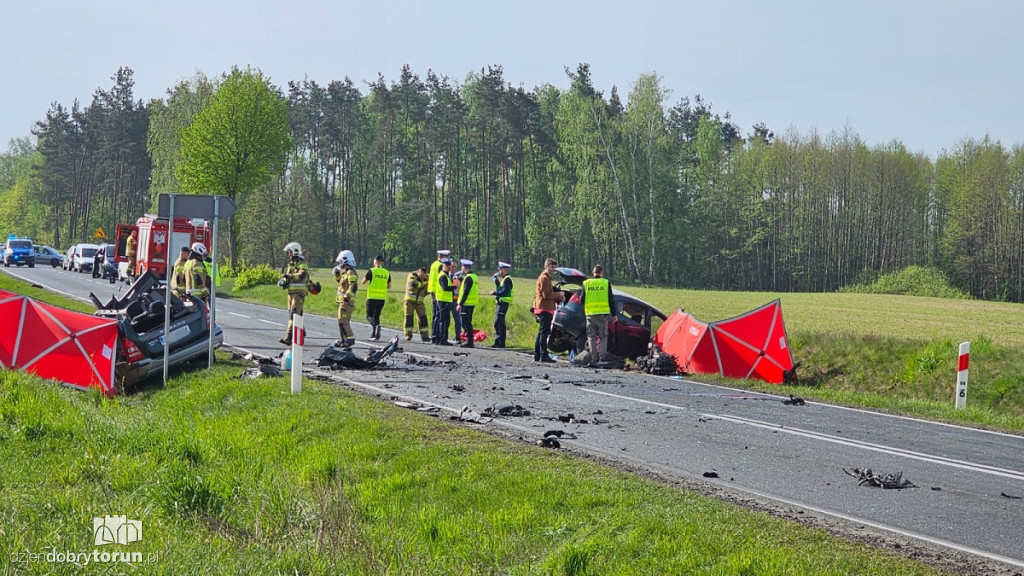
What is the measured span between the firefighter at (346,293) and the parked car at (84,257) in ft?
132

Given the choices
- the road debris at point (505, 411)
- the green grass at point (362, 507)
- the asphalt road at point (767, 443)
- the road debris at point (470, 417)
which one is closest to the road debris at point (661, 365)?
the asphalt road at point (767, 443)

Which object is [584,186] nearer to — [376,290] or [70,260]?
[70,260]

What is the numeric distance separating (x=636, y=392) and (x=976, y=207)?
62.0 m

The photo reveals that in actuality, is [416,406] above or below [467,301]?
below

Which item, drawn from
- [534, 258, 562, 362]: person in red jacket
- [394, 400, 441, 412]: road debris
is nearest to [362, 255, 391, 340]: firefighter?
[534, 258, 562, 362]: person in red jacket

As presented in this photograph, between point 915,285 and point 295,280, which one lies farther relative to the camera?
point 915,285

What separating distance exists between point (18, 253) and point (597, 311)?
5231 centimetres

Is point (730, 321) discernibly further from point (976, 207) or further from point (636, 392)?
point (976, 207)

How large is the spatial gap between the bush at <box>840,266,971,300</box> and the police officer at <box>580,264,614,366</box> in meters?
51.5

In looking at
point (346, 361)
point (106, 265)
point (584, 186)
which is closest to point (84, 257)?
point (106, 265)

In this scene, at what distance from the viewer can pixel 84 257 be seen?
53.2 m

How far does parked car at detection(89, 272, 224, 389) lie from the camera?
1381 cm

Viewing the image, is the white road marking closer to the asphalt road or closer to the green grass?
the asphalt road

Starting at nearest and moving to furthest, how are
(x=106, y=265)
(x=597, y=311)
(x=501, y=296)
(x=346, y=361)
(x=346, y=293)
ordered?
1. (x=346, y=361)
2. (x=597, y=311)
3. (x=346, y=293)
4. (x=501, y=296)
5. (x=106, y=265)
